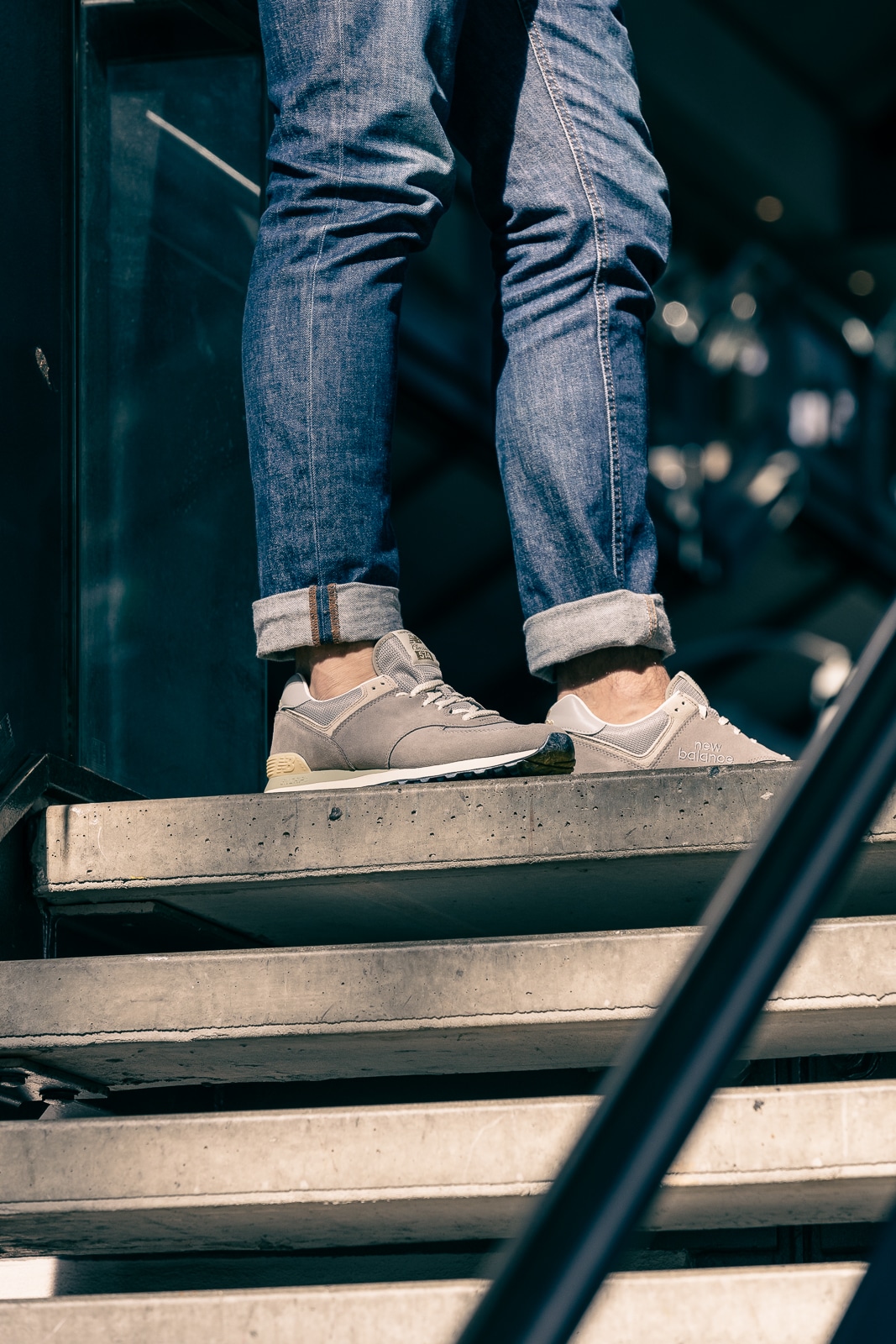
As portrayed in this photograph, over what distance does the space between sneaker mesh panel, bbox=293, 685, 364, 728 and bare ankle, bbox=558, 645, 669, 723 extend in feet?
0.75

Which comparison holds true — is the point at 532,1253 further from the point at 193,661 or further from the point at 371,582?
the point at 193,661

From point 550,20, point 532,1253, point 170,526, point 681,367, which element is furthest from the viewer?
point 681,367

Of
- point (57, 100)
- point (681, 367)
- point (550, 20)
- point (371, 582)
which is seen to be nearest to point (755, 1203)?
point (371, 582)

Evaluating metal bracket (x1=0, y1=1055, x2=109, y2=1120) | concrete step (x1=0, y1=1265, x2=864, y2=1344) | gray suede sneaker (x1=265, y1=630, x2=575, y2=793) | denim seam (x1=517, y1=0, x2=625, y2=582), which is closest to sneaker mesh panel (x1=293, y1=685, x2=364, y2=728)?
gray suede sneaker (x1=265, y1=630, x2=575, y2=793)

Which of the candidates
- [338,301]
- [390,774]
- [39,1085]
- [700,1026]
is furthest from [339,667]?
[700,1026]

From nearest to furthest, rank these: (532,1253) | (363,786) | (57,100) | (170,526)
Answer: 1. (532,1253)
2. (363,786)
3. (57,100)
4. (170,526)

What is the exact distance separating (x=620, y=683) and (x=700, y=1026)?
1.02 metres

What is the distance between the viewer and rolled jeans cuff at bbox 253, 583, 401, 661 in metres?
1.53

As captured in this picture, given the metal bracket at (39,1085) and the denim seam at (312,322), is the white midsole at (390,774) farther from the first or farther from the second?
the metal bracket at (39,1085)

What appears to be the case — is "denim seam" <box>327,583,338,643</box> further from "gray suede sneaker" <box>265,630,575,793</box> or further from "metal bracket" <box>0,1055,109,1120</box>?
"metal bracket" <box>0,1055,109,1120</box>

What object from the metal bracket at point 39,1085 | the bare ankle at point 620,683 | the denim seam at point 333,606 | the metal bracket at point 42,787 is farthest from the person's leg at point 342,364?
the metal bracket at point 39,1085

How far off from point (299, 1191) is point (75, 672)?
2.41ft

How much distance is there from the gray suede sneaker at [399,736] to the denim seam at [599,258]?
23 cm

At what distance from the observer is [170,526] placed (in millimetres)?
2199
